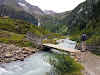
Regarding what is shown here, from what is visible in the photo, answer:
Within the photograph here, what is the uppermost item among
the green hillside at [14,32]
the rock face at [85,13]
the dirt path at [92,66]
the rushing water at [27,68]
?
the rock face at [85,13]

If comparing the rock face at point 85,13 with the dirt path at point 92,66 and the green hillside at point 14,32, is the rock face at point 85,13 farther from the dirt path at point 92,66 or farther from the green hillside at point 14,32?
the dirt path at point 92,66

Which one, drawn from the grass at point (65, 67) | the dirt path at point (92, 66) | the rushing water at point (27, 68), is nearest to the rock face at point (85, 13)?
the dirt path at point (92, 66)

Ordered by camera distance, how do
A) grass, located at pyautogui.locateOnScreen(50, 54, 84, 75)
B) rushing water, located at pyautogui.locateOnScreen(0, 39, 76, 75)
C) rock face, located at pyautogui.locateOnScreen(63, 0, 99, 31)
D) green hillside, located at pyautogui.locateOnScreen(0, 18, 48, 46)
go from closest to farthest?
grass, located at pyautogui.locateOnScreen(50, 54, 84, 75) → rushing water, located at pyautogui.locateOnScreen(0, 39, 76, 75) → green hillside, located at pyautogui.locateOnScreen(0, 18, 48, 46) → rock face, located at pyautogui.locateOnScreen(63, 0, 99, 31)

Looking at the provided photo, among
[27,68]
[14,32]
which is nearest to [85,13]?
[14,32]

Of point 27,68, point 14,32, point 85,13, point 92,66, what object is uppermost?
point 85,13

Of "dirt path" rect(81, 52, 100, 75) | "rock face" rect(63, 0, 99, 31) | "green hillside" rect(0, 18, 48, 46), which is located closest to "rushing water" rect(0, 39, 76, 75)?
"dirt path" rect(81, 52, 100, 75)

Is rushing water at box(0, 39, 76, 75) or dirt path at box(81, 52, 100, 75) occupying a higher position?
dirt path at box(81, 52, 100, 75)

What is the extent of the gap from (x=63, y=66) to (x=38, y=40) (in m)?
26.9

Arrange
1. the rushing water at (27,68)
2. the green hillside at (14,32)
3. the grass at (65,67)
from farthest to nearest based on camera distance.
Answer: the green hillside at (14,32) < the rushing water at (27,68) < the grass at (65,67)

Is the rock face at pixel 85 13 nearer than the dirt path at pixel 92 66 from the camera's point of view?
No

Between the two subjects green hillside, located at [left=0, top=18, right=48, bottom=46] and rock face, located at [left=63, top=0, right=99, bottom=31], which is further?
rock face, located at [left=63, top=0, right=99, bottom=31]

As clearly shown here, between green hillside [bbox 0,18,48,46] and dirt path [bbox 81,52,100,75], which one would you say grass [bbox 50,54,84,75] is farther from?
green hillside [bbox 0,18,48,46]

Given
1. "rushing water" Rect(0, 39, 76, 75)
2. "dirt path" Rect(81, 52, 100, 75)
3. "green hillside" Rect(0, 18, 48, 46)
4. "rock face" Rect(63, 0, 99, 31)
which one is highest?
"rock face" Rect(63, 0, 99, 31)

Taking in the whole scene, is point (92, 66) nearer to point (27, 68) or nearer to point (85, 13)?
point (27, 68)
